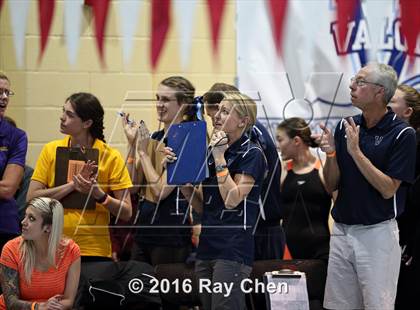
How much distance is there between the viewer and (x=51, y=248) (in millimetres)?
4109

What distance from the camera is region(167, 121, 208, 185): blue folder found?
4402 mm

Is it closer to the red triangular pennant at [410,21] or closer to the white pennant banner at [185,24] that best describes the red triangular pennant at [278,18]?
the white pennant banner at [185,24]

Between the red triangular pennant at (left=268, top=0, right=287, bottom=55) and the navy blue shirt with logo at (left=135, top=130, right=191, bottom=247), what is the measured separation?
852 millimetres

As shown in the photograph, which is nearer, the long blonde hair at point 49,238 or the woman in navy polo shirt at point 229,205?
the long blonde hair at point 49,238

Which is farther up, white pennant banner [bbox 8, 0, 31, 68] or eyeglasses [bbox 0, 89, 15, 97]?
white pennant banner [bbox 8, 0, 31, 68]

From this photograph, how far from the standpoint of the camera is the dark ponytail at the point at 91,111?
4492 mm

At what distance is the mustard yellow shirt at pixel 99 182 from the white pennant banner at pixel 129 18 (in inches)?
23.6

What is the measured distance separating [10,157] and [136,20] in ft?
3.19

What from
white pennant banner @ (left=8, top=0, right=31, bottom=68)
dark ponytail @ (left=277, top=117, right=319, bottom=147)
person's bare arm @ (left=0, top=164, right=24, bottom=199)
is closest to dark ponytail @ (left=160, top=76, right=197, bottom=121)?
dark ponytail @ (left=277, top=117, right=319, bottom=147)

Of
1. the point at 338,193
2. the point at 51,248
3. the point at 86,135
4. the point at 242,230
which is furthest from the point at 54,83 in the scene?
the point at 338,193

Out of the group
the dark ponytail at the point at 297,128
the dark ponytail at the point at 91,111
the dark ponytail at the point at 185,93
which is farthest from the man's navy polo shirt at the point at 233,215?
the dark ponytail at the point at 91,111

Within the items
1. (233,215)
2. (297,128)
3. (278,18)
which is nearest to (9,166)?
(233,215)

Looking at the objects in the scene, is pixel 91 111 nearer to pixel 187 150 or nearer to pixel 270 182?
pixel 187 150

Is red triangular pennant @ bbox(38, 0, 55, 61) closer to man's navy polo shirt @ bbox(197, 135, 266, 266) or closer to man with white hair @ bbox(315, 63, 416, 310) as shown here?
man's navy polo shirt @ bbox(197, 135, 266, 266)
